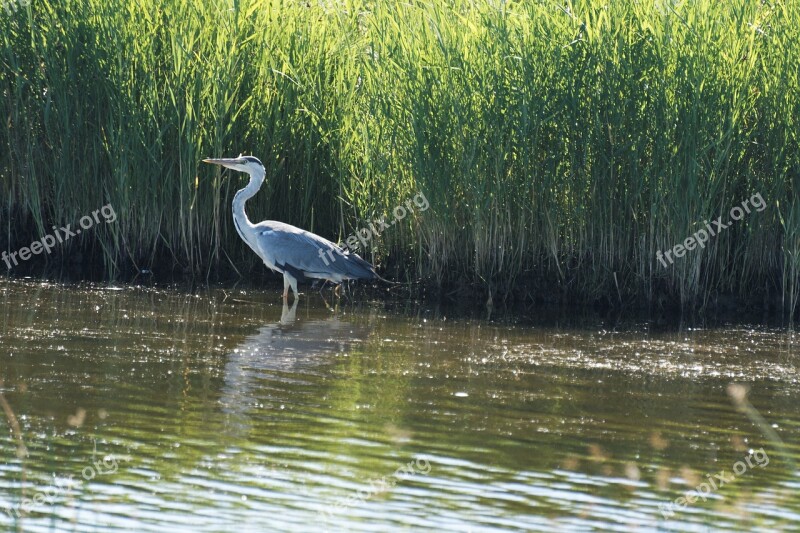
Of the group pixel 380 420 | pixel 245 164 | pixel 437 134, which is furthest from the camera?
pixel 245 164

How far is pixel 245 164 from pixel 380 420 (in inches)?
176

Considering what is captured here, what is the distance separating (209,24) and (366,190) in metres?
1.95

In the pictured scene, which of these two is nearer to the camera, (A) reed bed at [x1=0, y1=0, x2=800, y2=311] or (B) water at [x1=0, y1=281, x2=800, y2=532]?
(B) water at [x1=0, y1=281, x2=800, y2=532]

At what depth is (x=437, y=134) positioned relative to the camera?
33.1 feet

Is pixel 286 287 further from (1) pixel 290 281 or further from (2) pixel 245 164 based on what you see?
(2) pixel 245 164

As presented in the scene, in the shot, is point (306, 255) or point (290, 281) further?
point (290, 281)

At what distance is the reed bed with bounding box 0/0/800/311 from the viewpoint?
9.64 meters

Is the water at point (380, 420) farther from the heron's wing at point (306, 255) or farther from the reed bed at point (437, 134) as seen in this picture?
the reed bed at point (437, 134)

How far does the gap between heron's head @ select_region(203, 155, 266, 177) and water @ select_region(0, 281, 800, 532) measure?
119cm

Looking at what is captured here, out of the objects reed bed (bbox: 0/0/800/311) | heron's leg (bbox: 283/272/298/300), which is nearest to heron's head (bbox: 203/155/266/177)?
reed bed (bbox: 0/0/800/311)

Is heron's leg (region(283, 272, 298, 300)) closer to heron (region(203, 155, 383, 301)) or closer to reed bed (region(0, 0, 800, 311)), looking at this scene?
heron (region(203, 155, 383, 301))

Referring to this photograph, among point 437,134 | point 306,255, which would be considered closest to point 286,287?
point 306,255

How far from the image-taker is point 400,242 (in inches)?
431

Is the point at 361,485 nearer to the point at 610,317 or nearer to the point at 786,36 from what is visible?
the point at 610,317
